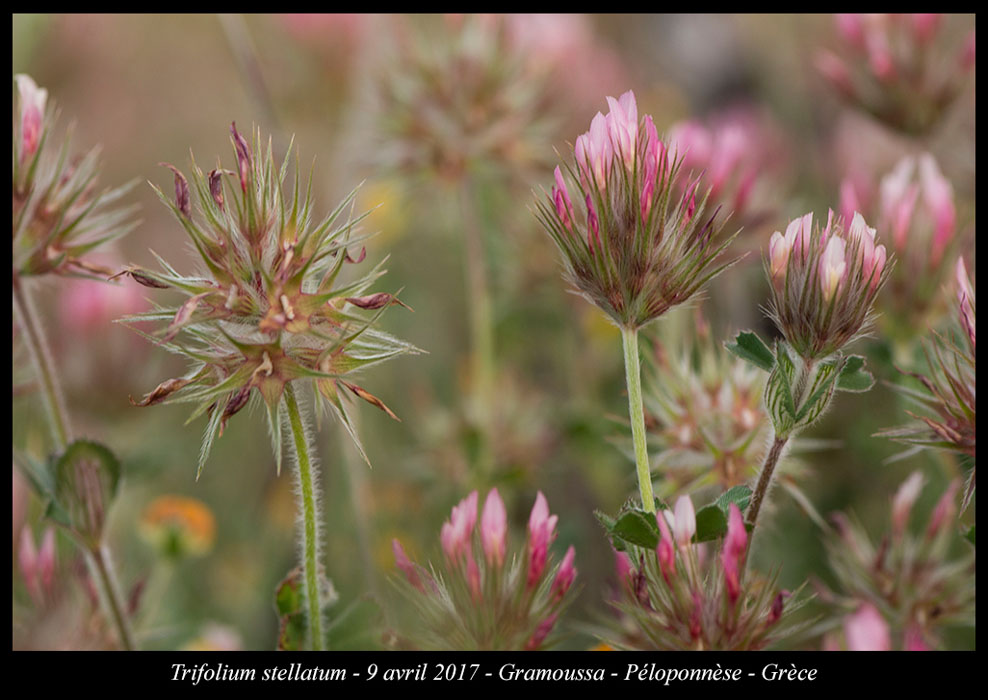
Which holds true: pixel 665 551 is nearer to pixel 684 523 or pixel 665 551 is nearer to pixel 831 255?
pixel 684 523

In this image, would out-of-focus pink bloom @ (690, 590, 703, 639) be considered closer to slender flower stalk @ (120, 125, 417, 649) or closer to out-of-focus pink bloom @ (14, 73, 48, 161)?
slender flower stalk @ (120, 125, 417, 649)

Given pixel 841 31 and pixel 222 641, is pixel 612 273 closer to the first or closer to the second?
pixel 222 641

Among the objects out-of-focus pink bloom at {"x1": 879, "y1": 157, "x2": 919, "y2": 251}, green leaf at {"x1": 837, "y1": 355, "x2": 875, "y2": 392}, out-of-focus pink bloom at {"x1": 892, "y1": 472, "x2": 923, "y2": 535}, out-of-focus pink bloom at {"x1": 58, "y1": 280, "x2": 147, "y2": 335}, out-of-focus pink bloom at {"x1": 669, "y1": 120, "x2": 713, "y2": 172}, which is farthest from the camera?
out-of-focus pink bloom at {"x1": 58, "y1": 280, "x2": 147, "y2": 335}

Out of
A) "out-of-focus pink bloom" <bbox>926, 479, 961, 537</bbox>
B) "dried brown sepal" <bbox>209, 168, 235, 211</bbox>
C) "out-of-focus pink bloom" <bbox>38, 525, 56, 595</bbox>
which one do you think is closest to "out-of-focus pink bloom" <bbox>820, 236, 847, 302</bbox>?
"out-of-focus pink bloom" <bbox>926, 479, 961, 537</bbox>

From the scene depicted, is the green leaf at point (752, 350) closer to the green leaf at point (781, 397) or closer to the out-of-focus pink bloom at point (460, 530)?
the green leaf at point (781, 397)

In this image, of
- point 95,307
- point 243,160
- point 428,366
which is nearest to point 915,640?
point 243,160

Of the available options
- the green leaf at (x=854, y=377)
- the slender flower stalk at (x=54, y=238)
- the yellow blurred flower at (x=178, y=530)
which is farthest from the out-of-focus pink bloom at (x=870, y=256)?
the yellow blurred flower at (x=178, y=530)

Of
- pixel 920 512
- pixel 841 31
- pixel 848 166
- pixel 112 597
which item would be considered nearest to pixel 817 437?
pixel 920 512
